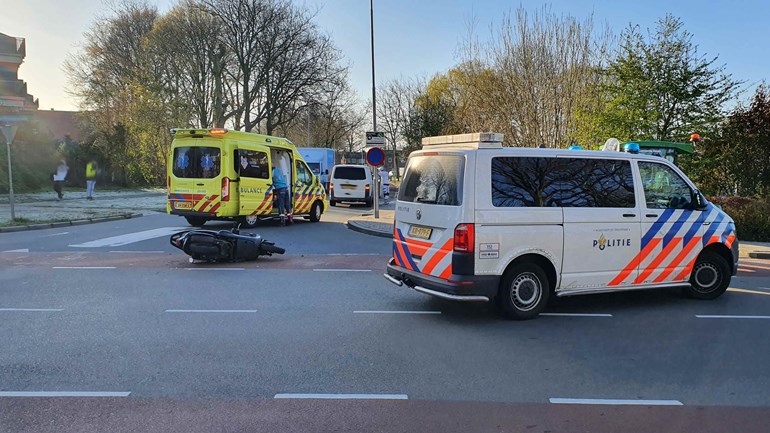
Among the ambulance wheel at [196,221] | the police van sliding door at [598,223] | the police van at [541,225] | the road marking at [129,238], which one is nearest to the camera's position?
the police van at [541,225]

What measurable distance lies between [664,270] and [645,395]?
3.26 meters

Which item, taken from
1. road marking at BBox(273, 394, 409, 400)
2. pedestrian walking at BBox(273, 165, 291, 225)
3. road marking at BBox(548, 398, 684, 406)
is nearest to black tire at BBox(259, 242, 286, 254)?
pedestrian walking at BBox(273, 165, 291, 225)

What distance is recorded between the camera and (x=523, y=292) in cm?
613

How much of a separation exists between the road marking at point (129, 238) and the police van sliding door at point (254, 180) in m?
2.09

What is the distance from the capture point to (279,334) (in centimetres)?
554

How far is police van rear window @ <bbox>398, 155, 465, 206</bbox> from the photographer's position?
595cm

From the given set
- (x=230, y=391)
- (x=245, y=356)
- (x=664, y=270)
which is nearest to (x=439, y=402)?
(x=230, y=391)

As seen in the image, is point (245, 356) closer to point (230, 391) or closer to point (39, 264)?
point (230, 391)

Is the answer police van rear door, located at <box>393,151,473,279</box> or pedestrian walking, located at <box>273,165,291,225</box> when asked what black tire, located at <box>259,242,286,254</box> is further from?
pedestrian walking, located at <box>273,165,291,225</box>

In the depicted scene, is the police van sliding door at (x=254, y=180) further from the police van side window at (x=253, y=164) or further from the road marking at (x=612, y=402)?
the road marking at (x=612, y=402)

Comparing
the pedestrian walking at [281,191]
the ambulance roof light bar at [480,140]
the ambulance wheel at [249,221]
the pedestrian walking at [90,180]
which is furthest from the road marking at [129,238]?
the pedestrian walking at [90,180]

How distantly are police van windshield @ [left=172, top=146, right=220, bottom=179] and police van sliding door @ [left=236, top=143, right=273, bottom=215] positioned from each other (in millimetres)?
640

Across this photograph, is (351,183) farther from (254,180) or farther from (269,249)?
(269,249)

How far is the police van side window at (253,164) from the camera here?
14.5 metres
